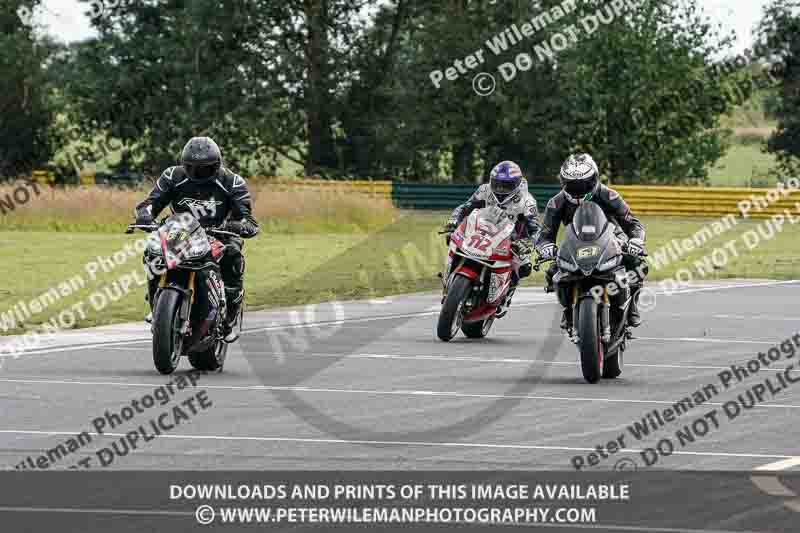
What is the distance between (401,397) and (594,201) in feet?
8.41

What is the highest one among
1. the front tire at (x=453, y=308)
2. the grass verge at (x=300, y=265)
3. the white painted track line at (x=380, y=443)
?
the white painted track line at (x=380, y=443)

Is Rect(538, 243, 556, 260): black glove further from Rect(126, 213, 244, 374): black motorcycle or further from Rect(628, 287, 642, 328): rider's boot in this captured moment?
Rect(126, 213, 244, 374): black motorcycle

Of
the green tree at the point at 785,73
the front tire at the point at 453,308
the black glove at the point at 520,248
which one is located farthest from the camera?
the green tree at the point at 785,73

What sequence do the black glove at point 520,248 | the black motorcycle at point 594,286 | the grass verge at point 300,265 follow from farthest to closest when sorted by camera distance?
the grass verge at point 300,265 → the black glove at point 520,248 → the black motorcycle at point 594,286

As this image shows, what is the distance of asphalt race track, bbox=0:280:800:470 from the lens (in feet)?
33.5

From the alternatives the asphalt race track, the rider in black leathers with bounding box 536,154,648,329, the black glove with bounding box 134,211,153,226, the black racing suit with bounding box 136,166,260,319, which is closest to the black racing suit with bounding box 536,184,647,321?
the rider in black leathers with bounding box 536,154,648,329

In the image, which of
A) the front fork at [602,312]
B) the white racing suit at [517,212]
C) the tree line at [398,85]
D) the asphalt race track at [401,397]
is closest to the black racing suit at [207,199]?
the asphalt race track at [401,397]

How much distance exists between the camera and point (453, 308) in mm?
17547

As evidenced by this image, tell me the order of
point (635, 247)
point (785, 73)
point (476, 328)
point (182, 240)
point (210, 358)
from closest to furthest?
point (182, 240) → point (635, 247) → point (210, 358) → point (476, 328) → point (785, 73)

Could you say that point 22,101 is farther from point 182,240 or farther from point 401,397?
point 401,397

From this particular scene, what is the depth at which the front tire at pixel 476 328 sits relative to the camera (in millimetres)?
18141

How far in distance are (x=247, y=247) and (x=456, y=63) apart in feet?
85.9

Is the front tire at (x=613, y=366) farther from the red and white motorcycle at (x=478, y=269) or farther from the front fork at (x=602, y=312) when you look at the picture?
the red and white motorcycle at (x=478, y=269)

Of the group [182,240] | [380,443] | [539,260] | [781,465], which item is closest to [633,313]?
[539,260]
